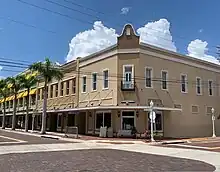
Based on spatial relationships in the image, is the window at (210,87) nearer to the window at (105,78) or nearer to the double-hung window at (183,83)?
the double-hung window at (183,83)

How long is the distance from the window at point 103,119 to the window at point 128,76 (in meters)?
3.49

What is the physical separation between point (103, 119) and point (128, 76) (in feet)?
17.0

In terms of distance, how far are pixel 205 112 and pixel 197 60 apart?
6.46 meters

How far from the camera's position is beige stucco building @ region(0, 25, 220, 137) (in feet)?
99.4

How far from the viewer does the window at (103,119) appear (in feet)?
102

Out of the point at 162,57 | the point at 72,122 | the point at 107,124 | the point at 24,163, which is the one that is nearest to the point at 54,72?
the point at 72,122

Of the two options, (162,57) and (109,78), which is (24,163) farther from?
(162,57)

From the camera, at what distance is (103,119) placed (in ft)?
104

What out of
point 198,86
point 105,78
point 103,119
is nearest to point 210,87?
point 198,86

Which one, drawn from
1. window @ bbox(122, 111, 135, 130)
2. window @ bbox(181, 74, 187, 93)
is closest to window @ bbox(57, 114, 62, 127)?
window @ bbox(122, 111, 135, 130)

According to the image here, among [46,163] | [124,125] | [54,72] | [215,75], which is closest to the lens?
[46,163]

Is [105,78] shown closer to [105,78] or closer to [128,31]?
[105,78]

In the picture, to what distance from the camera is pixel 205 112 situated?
3722 centimetres

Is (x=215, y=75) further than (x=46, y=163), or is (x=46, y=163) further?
(x=215, y=75)
